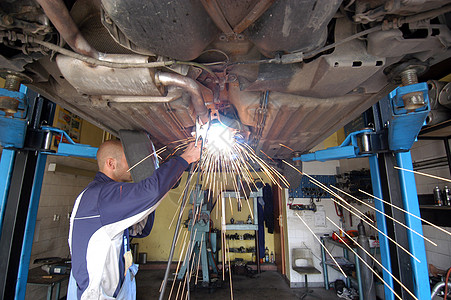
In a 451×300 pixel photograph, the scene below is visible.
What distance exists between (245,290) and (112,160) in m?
4.70

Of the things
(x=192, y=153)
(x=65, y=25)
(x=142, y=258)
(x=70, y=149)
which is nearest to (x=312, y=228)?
(x=142, y=258)

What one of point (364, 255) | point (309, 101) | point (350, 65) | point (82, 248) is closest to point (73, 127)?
point (82, 248)

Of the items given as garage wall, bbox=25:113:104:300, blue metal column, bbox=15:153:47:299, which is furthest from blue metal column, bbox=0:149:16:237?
garage wall, bbox=25:113:104:300

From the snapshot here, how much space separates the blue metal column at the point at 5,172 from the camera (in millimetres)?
1669

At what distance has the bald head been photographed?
176 centimetres

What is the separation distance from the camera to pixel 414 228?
5.13 feet

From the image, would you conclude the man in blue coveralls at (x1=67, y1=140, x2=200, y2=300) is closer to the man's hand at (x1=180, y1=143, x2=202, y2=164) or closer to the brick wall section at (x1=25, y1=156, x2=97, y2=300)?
the man's hand at (x1=180, y1=143, x2=202, y2=164)

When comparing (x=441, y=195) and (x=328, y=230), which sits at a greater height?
(x=441, y=195)

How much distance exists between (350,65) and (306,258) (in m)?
5.66

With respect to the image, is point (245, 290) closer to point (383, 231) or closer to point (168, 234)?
point (168, 234)

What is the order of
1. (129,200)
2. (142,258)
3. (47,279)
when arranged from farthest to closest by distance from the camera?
(142,258) < (47,279) < (129,200)

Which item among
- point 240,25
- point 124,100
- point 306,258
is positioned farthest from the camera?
point 306,258

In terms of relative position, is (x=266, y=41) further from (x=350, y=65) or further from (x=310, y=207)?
(x=310, y=207)

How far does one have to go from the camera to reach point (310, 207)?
19.0 ft
